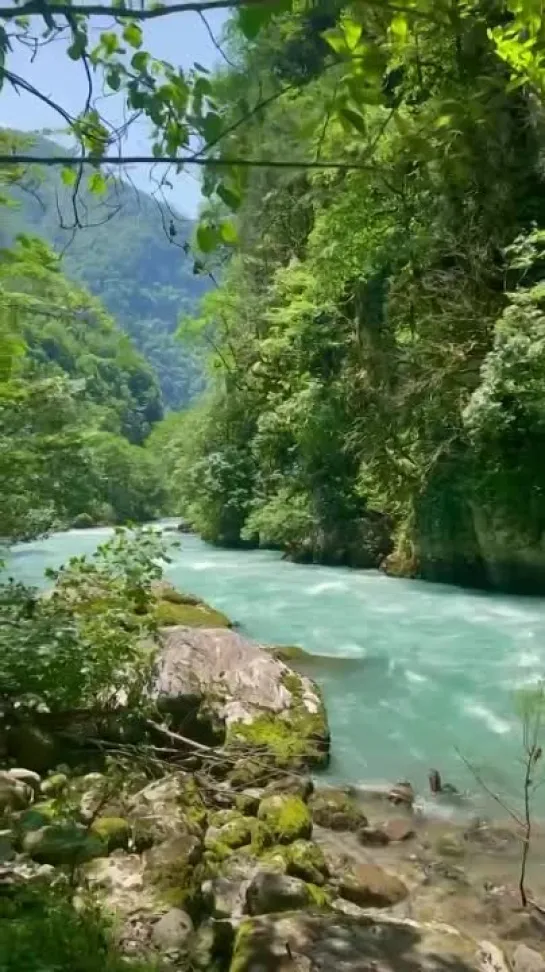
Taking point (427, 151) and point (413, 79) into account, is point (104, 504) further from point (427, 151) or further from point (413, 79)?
point (427, 151)

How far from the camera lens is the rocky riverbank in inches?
109

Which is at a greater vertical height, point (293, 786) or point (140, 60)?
point (140, 60)

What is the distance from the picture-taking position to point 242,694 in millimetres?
6070

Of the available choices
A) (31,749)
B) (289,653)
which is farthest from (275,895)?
(289,653)

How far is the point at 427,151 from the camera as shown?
4.48 feet

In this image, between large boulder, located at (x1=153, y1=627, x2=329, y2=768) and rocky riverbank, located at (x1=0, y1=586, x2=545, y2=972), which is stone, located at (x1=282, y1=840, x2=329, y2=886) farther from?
large boulder, located at (x1=153, y1=627, x2=329, y2=768)

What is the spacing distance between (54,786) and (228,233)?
371cm

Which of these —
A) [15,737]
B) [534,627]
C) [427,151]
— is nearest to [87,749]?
[15,737]

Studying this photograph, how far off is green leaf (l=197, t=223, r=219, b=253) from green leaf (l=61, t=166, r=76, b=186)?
1.30 ft

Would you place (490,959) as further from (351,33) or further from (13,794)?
(351,33)

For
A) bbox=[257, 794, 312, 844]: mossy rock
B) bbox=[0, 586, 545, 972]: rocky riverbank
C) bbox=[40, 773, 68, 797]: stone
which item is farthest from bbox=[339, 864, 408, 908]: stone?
bbox=[40, 773, 68, 797]: stone

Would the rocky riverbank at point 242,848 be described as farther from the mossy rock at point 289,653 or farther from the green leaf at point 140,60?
the green leaf at point 140,60

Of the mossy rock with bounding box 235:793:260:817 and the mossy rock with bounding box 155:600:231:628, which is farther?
the mossy rock with bounding box 155:600:231:628

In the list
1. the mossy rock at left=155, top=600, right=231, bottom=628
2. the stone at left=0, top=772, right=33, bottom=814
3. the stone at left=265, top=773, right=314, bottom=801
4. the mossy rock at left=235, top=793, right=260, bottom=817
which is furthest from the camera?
the mossy rock at left=155, top=600, right=231, bottom=628
